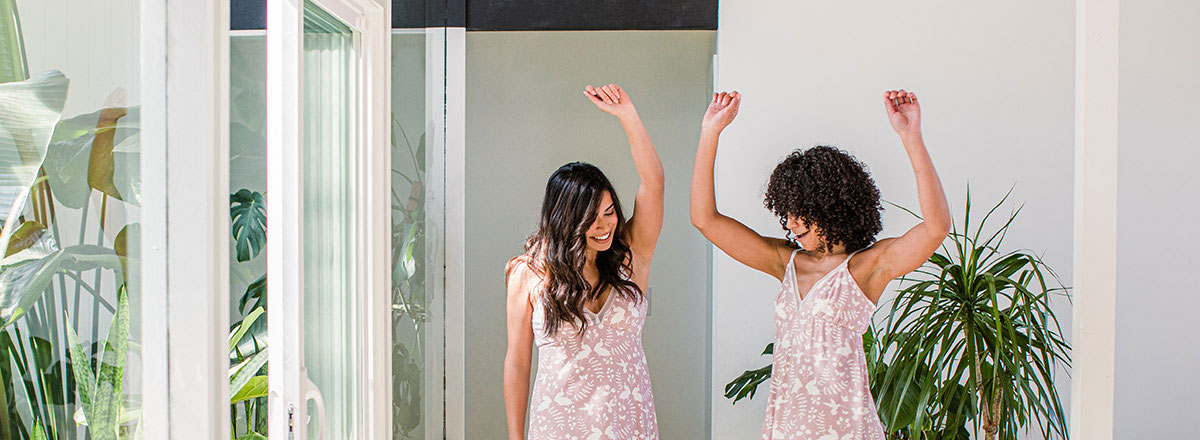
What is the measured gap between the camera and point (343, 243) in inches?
74.0

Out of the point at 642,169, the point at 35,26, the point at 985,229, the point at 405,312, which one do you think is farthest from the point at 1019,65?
the point at 35,26

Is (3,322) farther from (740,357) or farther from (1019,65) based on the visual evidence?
(1019,65)

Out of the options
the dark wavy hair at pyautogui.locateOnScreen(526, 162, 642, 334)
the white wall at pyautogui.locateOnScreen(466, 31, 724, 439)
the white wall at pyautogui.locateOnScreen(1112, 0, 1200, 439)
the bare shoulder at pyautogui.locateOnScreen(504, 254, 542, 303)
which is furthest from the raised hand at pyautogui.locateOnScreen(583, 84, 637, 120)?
the white wall at pyautogui.locateOnScreen(1112, 0, 1200, 439)

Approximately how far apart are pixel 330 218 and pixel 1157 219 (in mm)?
2889

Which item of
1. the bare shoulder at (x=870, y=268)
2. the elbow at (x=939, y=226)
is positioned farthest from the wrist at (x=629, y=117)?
the elbow at (x=939, y=226)

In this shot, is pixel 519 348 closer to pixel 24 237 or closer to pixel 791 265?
pixel 791 265

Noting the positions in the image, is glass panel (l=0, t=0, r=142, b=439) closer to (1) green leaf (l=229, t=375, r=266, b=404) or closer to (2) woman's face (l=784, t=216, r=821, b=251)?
(1) green leaf (l=229, t=375, r=266, b=404)

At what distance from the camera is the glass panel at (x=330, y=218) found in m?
1.69

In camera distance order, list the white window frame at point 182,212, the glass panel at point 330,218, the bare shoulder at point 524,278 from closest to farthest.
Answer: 1. the white window frame at point 182,212
2. the glass panel at point 330,218
3. the bare shoulder at point 524,278

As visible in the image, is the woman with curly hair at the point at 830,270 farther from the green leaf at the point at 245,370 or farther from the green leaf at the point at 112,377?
the green leaf at the point at 112,377

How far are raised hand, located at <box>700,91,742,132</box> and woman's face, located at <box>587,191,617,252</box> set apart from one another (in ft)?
1.04

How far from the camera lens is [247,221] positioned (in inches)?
58.7

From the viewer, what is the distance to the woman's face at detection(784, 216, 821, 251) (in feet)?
6.07

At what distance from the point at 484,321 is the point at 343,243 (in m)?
1.57
